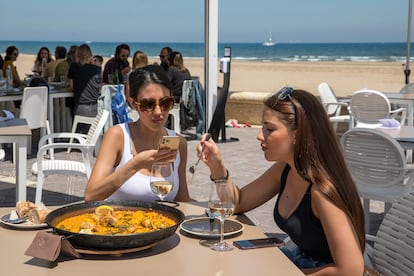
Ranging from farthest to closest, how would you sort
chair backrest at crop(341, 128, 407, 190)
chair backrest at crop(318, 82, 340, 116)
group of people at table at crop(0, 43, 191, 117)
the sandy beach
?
1. the sandy beach
2. chair backrest at crop(318, 82, 340, 116)
3. group of people at table at crop(0, 43, 191, 117)
4. chair backrest at crop(341, 128, 407, 190)

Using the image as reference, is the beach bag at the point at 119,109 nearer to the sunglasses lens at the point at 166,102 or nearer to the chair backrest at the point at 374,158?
the chair backrest at the point at 374,158

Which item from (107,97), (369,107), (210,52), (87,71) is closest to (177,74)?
(210,52)

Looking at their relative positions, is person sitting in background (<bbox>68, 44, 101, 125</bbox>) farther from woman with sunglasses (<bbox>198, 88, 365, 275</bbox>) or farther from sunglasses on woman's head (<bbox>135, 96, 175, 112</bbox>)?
woman with sunglasses (<bbox>198, 88, 365, 275</bbox>)

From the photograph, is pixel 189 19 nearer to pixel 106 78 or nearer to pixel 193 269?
pixel 106 78

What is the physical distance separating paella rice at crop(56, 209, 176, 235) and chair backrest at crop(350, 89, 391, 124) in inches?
209

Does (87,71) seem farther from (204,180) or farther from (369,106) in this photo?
(369,106)

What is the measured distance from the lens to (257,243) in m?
2.08

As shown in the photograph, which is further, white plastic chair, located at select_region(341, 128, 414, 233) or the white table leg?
the white table leg

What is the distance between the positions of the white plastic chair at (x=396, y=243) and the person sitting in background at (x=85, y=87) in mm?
6563

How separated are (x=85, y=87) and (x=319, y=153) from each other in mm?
6961

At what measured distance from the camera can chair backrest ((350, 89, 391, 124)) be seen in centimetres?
704

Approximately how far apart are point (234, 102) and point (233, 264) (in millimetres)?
9805

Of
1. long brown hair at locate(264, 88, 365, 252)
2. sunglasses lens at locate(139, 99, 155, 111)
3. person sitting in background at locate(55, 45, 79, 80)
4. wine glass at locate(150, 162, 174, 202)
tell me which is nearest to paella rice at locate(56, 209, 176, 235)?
wine glass at locate(150, 162, 174, 202)

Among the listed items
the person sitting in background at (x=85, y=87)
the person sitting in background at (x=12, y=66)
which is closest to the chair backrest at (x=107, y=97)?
the person sitting in background at (x=85, y=87)
